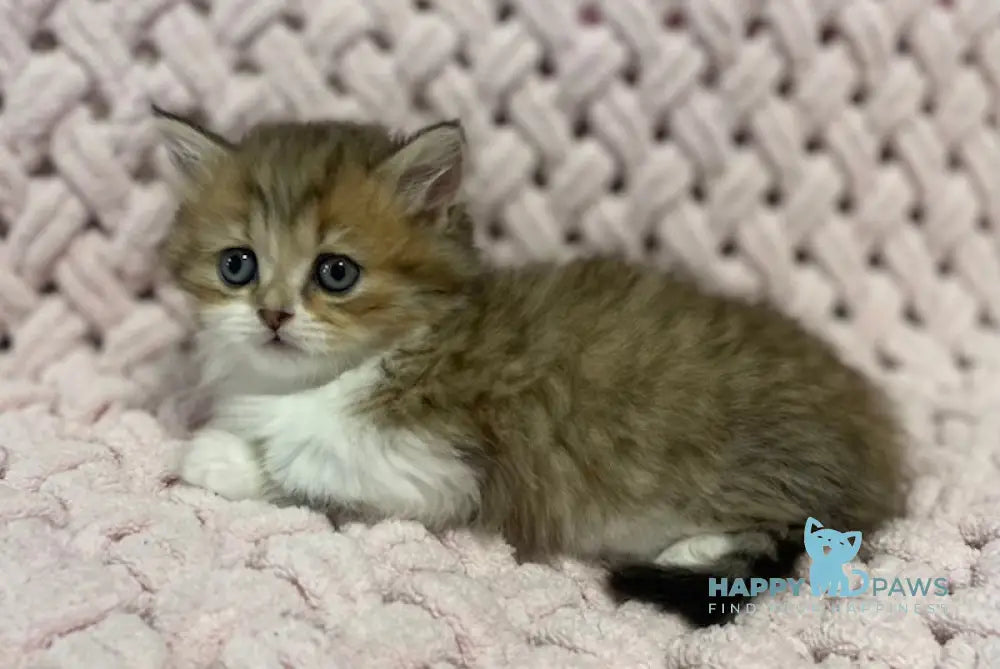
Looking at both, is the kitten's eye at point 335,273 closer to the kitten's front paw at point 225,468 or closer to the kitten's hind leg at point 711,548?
the kitten's front paw at point 225,468

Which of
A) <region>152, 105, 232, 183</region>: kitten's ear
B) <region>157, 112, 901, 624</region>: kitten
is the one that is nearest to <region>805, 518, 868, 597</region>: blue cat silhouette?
<region>157, 112, 901, 624</region>: kitten

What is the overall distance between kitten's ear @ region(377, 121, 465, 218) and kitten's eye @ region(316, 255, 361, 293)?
0.29ft

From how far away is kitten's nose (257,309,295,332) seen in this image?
94cm

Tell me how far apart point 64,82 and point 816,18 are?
98cm

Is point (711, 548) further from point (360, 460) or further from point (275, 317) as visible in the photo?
point (275, 317)

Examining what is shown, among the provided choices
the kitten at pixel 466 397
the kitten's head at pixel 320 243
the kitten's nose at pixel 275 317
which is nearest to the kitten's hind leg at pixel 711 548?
the kitten at pixel 466 397

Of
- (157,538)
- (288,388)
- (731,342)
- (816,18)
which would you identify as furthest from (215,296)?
(816,18)

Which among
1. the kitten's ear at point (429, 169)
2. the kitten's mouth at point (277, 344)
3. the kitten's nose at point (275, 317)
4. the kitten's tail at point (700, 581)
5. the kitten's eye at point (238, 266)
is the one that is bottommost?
the kitten's tail at point (700, 581)

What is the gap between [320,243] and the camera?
968mm

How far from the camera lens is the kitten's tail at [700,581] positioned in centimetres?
89

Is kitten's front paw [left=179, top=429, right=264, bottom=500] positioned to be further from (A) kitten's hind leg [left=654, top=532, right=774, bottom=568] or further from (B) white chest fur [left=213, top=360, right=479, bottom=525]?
(A) kitten's hind leg [left=654, top=532, right=774, bottom=568]

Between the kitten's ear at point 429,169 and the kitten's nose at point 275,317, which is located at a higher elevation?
the kitten's ear at point 429,169

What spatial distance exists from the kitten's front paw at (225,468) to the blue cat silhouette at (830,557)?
0.57 m

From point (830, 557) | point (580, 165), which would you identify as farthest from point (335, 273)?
point (830, 557)
